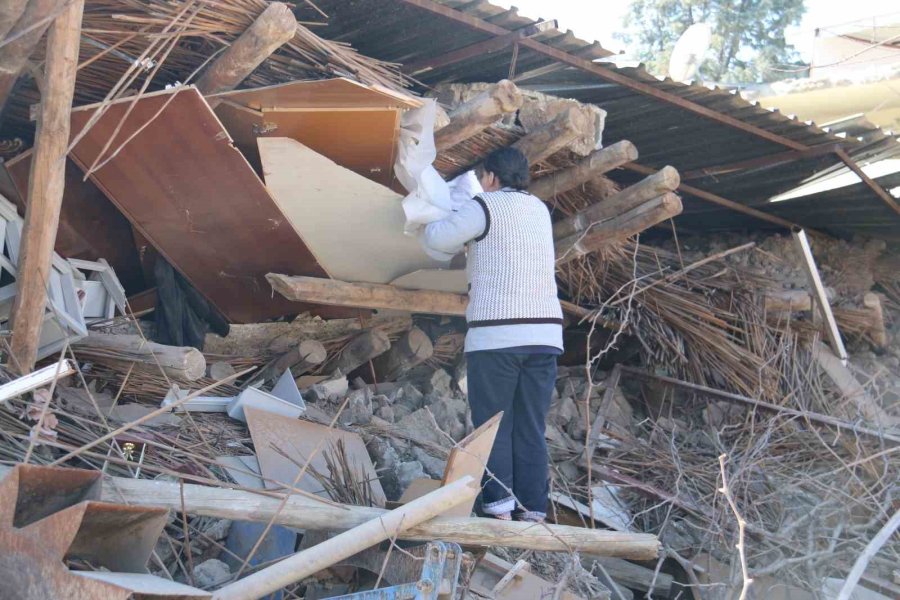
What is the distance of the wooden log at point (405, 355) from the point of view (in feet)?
19.6

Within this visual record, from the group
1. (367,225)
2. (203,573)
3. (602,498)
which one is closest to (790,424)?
(602,498)

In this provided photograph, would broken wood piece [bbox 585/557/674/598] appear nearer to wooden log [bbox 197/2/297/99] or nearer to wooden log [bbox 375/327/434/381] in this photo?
wooden log [bbox 375/327/434/381]

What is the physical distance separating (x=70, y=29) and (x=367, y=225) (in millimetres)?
1875

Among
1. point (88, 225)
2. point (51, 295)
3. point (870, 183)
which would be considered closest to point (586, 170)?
point (870, 183)

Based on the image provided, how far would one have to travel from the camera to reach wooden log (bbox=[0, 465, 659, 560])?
9.88 ft

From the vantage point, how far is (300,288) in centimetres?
479

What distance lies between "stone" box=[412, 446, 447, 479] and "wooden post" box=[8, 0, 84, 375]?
1928 mm

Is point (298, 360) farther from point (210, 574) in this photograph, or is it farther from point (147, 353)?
point (210, 574)

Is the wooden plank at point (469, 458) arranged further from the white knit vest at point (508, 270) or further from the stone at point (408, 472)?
the stone at point (408, 472)

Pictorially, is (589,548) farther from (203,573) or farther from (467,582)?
(203,573)

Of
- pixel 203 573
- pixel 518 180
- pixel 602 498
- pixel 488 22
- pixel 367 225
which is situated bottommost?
pixel 602 498

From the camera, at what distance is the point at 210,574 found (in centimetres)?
331

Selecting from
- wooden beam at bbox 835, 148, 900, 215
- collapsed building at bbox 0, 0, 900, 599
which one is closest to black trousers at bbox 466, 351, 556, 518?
collapsed building at bbox 0, 0, 900, 599

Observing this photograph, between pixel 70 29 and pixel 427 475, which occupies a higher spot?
pixel 70 29
